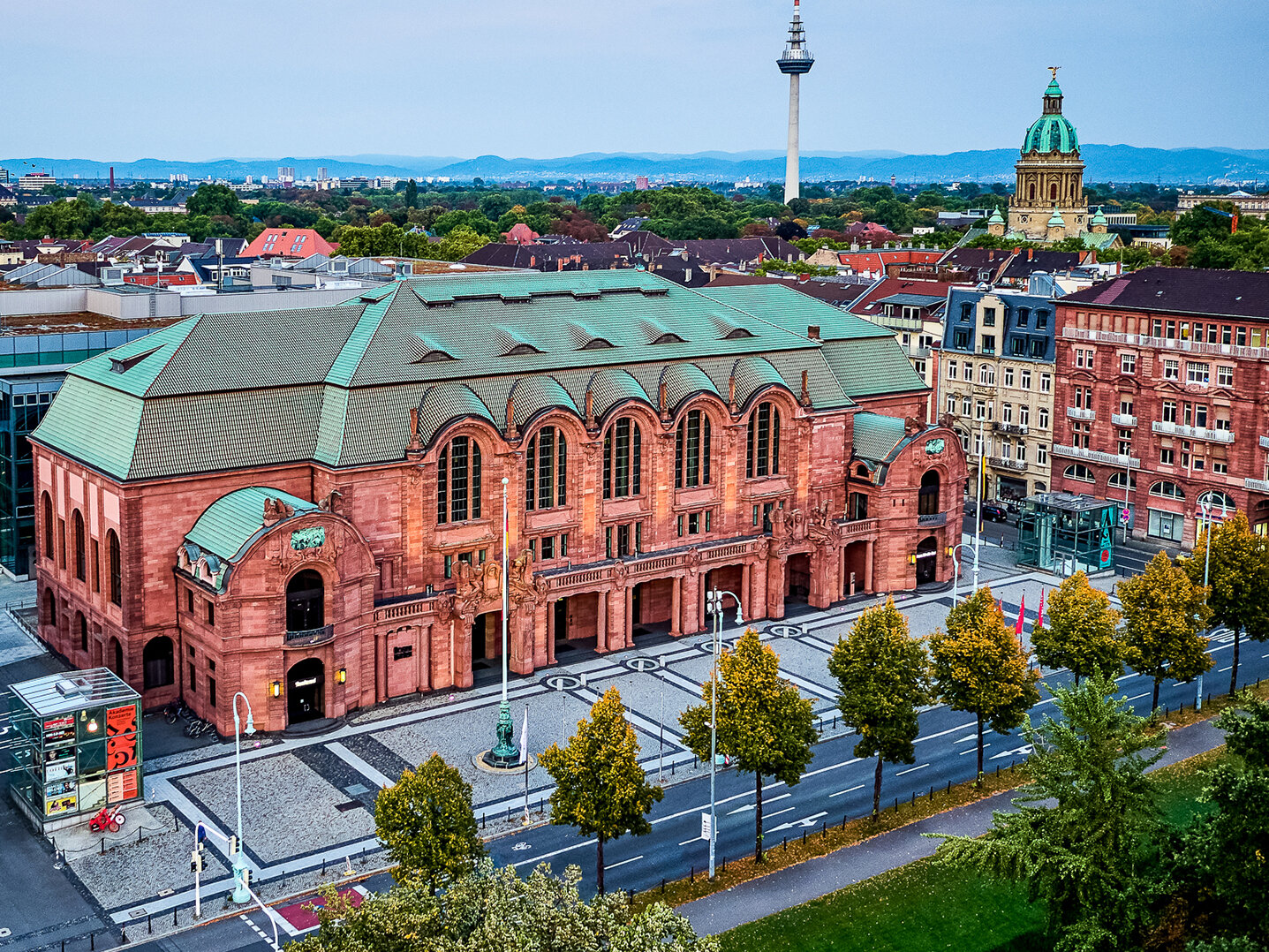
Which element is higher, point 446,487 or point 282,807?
point 446,487

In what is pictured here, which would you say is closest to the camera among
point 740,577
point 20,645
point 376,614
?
point 376,614

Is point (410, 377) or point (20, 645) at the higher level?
point (410, 377)

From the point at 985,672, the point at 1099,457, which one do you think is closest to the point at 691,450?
the point at 985,672

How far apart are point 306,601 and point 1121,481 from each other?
7736cm

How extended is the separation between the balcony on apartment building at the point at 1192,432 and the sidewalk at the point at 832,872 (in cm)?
5617

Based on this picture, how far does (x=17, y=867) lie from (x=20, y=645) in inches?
1345

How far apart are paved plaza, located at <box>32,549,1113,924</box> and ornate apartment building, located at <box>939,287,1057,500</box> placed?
37369 millimetres

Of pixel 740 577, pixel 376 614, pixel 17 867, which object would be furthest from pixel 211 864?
pixel 740 577

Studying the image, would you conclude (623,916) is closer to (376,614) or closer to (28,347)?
(376,614)

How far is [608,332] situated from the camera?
10575cm

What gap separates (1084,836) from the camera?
6000cm

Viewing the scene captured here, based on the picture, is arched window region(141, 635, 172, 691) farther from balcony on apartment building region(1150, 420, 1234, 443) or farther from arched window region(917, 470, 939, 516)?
balcony on apartment building region(1150, 420, 1234, 443)

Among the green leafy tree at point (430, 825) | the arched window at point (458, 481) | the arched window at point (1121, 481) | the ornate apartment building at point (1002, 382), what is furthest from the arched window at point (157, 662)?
the arched window at point (1121, 481)

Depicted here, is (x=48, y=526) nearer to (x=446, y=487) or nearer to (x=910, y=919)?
(x=446, y=487)
